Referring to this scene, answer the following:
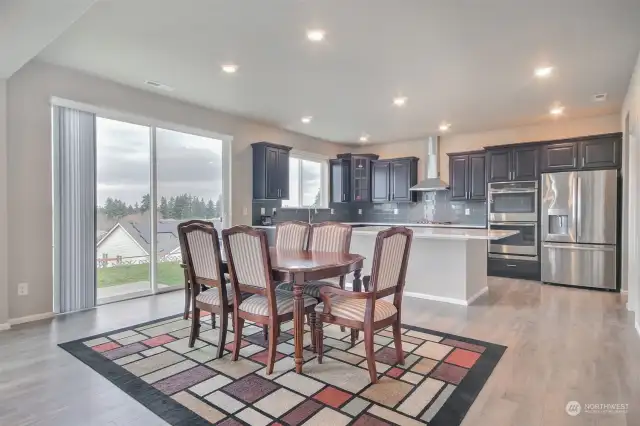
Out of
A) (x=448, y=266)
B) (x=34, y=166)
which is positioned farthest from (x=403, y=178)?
(x=34, y=166)

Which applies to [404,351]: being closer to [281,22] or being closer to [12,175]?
[281,22]

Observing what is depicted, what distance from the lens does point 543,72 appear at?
3.85 m

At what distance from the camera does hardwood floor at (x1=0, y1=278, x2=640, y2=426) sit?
6.64ft

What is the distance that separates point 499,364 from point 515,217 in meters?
3.94

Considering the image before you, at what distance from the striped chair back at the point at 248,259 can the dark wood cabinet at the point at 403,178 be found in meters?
5.50

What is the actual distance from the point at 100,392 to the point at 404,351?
6.94ft

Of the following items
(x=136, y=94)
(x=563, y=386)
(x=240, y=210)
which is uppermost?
(x=136, y=94)

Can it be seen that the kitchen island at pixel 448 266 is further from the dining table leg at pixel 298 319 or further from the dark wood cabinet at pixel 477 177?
the dining table leg at pixel 298 319

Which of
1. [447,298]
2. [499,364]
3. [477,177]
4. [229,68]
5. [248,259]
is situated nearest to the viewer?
[248,259]

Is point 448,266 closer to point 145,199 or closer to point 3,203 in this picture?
point 145,199

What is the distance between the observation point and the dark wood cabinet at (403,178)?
7543 millimetres

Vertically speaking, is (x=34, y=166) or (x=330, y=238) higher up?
(x=34, y=166)

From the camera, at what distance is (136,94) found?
14.9 feet

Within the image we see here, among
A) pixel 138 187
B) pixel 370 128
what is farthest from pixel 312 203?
pixel 138 187
